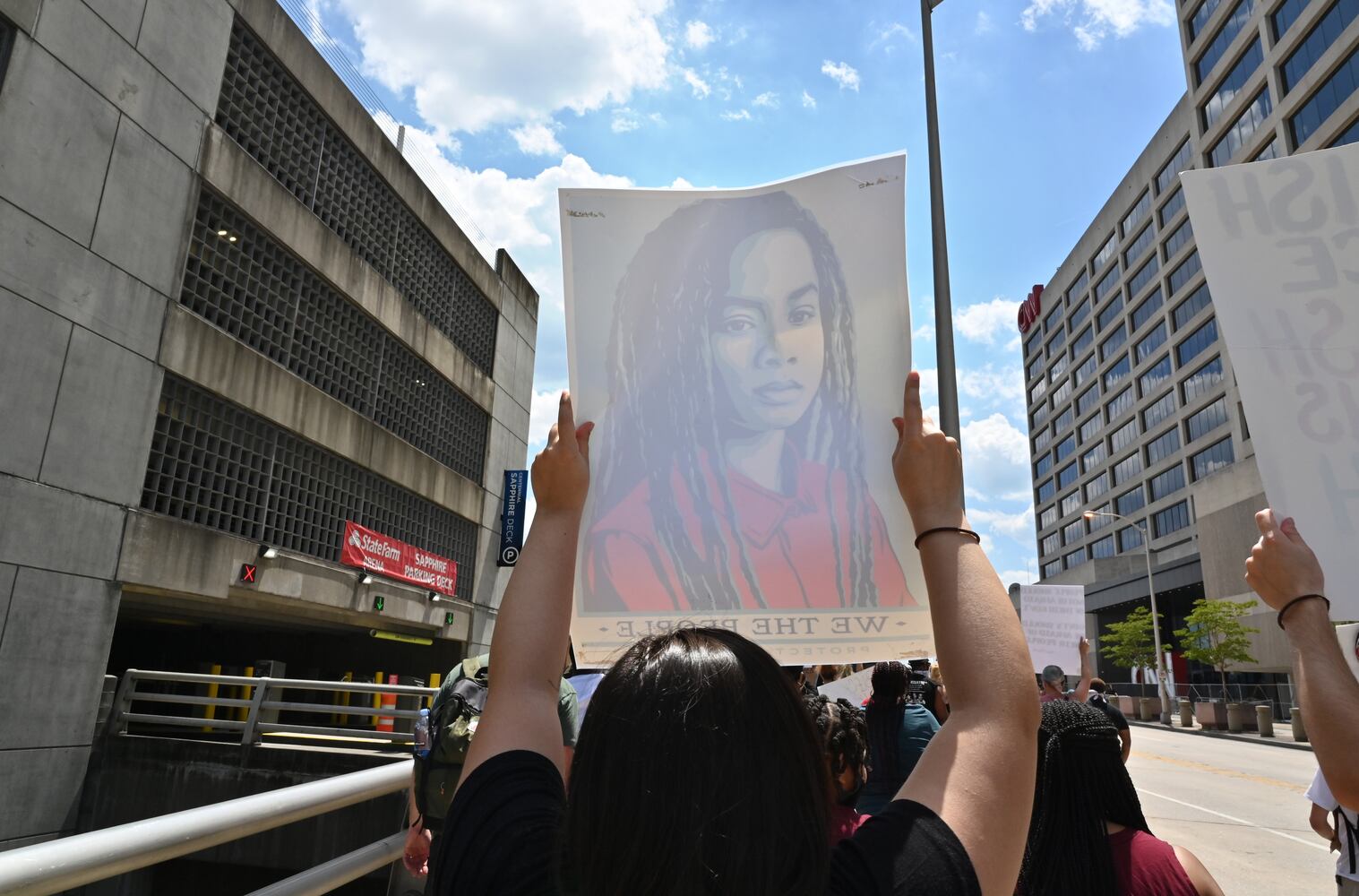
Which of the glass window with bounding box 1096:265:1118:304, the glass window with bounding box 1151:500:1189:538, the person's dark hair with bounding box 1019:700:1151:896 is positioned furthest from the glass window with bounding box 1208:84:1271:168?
the person's dark hair with bounding box 1019:700:1151:896

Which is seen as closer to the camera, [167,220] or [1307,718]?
[1307,718]

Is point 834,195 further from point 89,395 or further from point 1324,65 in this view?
point 1324,65

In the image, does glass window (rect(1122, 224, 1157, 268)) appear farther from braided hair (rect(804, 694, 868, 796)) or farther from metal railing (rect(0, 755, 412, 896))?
metal railing (rect(0, 755, 412, 896))

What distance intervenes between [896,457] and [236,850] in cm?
1127

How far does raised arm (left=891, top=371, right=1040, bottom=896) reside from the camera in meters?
1.07

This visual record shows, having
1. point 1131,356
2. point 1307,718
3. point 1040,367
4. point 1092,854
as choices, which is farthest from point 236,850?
point 1040,367

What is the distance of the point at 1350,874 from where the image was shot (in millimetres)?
3129

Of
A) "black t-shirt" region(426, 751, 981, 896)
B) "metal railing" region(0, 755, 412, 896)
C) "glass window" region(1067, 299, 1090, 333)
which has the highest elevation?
"glass window" region(1067, 299, 1090, 333)

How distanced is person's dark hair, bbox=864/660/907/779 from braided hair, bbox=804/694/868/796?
1.07ft

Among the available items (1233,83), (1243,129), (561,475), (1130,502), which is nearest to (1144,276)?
(1130,502)

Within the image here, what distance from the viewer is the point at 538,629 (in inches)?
54.4

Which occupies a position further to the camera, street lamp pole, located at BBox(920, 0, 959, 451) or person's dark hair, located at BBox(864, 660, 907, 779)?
street lamp pole, located at BBox(920, 0, 959, 451)

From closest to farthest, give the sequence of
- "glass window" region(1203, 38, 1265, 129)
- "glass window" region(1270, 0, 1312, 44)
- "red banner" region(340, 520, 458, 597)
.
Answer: "red banner" region(340, 520, 458, 597) → "glass window" region(1270, 0, 1312, 44) → "glass window" region(1203, 38, 1265, 129)

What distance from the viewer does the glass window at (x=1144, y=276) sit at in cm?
5531
